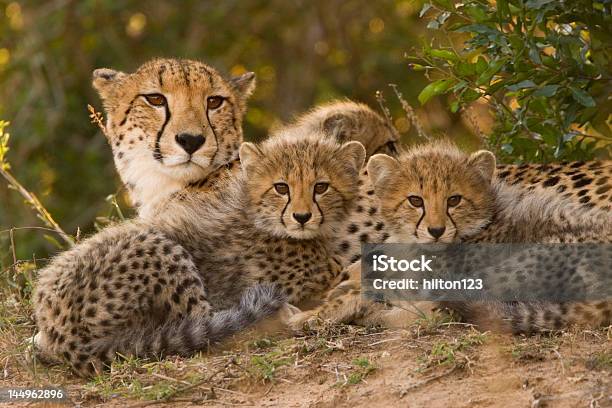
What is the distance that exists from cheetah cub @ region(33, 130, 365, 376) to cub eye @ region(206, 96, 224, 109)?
53 cm

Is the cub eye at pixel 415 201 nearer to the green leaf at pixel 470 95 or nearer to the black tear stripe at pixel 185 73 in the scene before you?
the green leaf at pixel 470 95

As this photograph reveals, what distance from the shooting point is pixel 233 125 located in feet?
21.6

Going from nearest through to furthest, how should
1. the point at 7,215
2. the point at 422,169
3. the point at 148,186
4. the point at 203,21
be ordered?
the point at 422,169
the point at 148,186
the point at 7,215
the point at 203,21

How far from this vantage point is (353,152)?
19.2 ft

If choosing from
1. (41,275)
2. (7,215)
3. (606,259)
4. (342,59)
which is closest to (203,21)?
(342,59)

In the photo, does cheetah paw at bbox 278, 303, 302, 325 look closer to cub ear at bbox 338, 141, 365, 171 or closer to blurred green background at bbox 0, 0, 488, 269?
cub ear at bbox 338, 141, 365, 171

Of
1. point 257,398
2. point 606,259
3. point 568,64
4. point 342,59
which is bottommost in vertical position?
point 257,398

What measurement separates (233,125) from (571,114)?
5.84 ft

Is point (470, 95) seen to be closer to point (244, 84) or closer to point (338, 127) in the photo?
point (338, 127)

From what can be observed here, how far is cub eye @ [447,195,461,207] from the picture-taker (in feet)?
17.8

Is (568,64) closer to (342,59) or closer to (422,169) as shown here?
(422,169)

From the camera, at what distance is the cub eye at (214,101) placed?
21.1 ft

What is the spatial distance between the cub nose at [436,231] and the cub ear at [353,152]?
660 millimetres

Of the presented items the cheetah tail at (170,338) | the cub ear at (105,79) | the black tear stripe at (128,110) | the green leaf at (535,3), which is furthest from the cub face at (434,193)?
the cub ear at (105,79)
